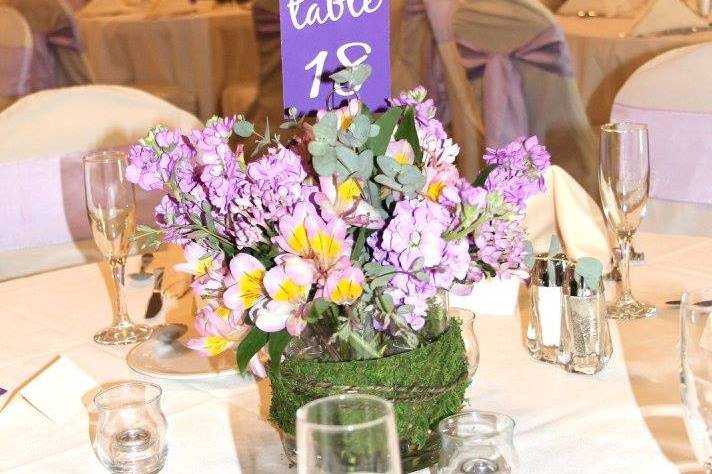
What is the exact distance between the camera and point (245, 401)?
1.18 metres

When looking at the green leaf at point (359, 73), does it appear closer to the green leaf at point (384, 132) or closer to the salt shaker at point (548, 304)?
the green leaf at point (384, 132)

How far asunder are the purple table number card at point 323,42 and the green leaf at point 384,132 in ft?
0.43

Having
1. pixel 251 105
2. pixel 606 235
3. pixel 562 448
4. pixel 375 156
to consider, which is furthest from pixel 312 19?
pixel 251 105

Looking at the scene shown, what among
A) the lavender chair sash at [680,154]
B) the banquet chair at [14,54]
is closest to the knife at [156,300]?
the lavender chair sash at [680,154]

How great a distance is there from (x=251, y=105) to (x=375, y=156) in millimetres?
3964

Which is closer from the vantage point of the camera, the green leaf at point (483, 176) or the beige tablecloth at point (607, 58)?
the green leaf at point (483, 176)

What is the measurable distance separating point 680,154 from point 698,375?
52.9 inches

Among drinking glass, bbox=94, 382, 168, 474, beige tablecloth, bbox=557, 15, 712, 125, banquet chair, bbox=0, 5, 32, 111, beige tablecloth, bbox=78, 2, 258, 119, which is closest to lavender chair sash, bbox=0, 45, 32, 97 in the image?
banquet chair, bbox=0, 5, 32, 111

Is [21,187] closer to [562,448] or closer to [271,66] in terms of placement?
[562,448]

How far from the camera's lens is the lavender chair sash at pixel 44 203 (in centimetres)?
201

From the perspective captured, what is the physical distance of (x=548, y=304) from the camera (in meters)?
1.24

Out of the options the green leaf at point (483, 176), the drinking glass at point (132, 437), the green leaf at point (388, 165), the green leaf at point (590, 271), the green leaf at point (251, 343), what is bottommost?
the drinking glass at point (132, 437)

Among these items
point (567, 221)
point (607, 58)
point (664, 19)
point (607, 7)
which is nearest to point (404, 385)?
point (567, 221)

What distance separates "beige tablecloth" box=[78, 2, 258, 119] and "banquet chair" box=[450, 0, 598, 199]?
1965mm
